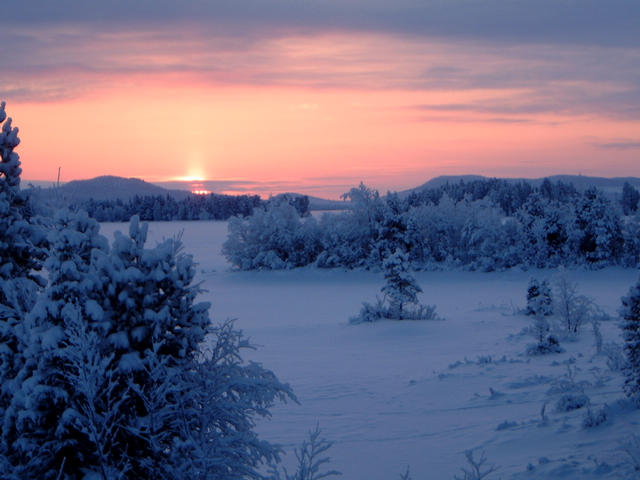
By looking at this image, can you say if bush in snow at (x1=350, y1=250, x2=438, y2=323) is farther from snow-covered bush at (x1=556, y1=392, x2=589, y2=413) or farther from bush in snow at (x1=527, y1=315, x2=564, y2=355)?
snow-covered bush at (x1=556, y1=392, x2=589, y2=413)

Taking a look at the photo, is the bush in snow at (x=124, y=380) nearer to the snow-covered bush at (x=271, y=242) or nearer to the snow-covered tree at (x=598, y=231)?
the snow-covered tree at (x=598, y=231)

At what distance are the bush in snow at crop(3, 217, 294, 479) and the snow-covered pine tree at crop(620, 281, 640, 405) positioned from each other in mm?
4704

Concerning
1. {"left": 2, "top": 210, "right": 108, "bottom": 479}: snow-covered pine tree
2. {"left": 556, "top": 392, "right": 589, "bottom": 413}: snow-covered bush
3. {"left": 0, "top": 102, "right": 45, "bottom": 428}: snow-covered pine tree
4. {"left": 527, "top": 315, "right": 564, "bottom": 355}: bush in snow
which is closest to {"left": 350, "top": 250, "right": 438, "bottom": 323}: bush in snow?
{"left": 527, "top": 315, "right": 564, "bottom": 355}: bush in snow

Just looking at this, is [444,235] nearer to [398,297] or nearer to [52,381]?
[398,297]

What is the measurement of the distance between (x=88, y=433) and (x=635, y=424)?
19.1 ft

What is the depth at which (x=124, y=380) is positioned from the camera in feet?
14.7

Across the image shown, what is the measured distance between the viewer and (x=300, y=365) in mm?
12750

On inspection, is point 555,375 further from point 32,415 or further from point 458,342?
point 32,415

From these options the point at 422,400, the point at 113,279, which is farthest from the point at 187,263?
the point at 422,400

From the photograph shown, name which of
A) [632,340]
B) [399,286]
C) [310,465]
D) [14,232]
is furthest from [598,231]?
[310,465]

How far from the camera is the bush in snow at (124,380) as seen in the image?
4152 millimetres

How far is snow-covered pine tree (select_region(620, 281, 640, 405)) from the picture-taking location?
23.6 feet

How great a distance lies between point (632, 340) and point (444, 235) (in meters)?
31.5

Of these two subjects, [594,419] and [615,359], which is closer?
[594,419]
